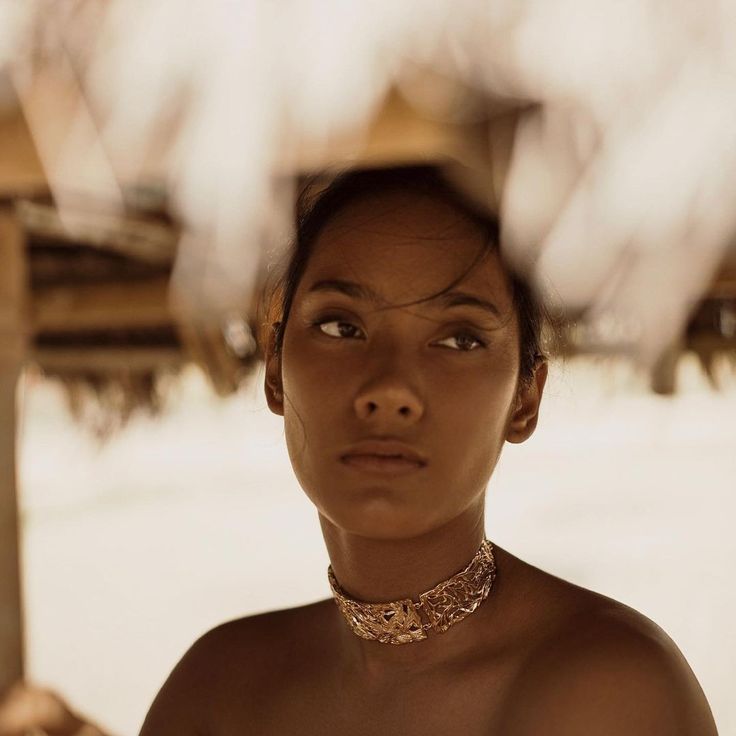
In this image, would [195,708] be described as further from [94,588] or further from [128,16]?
[94,588]

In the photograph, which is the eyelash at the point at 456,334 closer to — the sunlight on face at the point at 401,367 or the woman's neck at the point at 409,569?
the sunlight on face at the point at 401,367

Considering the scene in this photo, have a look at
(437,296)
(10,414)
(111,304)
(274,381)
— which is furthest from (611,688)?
(111,304)

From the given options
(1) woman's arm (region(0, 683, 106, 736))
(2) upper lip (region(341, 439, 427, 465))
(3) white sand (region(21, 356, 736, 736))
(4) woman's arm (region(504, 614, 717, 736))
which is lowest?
(3) white sand (region(21, 356, 736, 736))

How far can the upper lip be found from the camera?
110 centimetres

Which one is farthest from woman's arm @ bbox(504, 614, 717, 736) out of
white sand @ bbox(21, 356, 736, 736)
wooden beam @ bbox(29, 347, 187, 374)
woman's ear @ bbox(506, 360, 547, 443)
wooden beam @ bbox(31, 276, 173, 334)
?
wooden beam @ bbox(29, 347, 187, 374)

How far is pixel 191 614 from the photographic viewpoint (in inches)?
304

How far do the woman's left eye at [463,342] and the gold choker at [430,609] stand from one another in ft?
0.83

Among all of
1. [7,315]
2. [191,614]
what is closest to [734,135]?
[7,315]

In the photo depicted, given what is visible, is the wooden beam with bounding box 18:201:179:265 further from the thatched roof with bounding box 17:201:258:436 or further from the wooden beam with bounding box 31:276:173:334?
the wooden beam with bounding box 31:276:173:334

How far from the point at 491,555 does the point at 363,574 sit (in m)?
0.16

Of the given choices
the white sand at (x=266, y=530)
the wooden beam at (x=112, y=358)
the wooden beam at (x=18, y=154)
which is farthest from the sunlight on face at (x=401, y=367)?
the wooden beam at (x=112, y=358)

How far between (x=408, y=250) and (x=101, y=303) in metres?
3.08

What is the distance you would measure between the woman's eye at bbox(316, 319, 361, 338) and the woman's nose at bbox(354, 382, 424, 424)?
0.32 ft

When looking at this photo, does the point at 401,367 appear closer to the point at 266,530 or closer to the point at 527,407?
the point at 527,407
